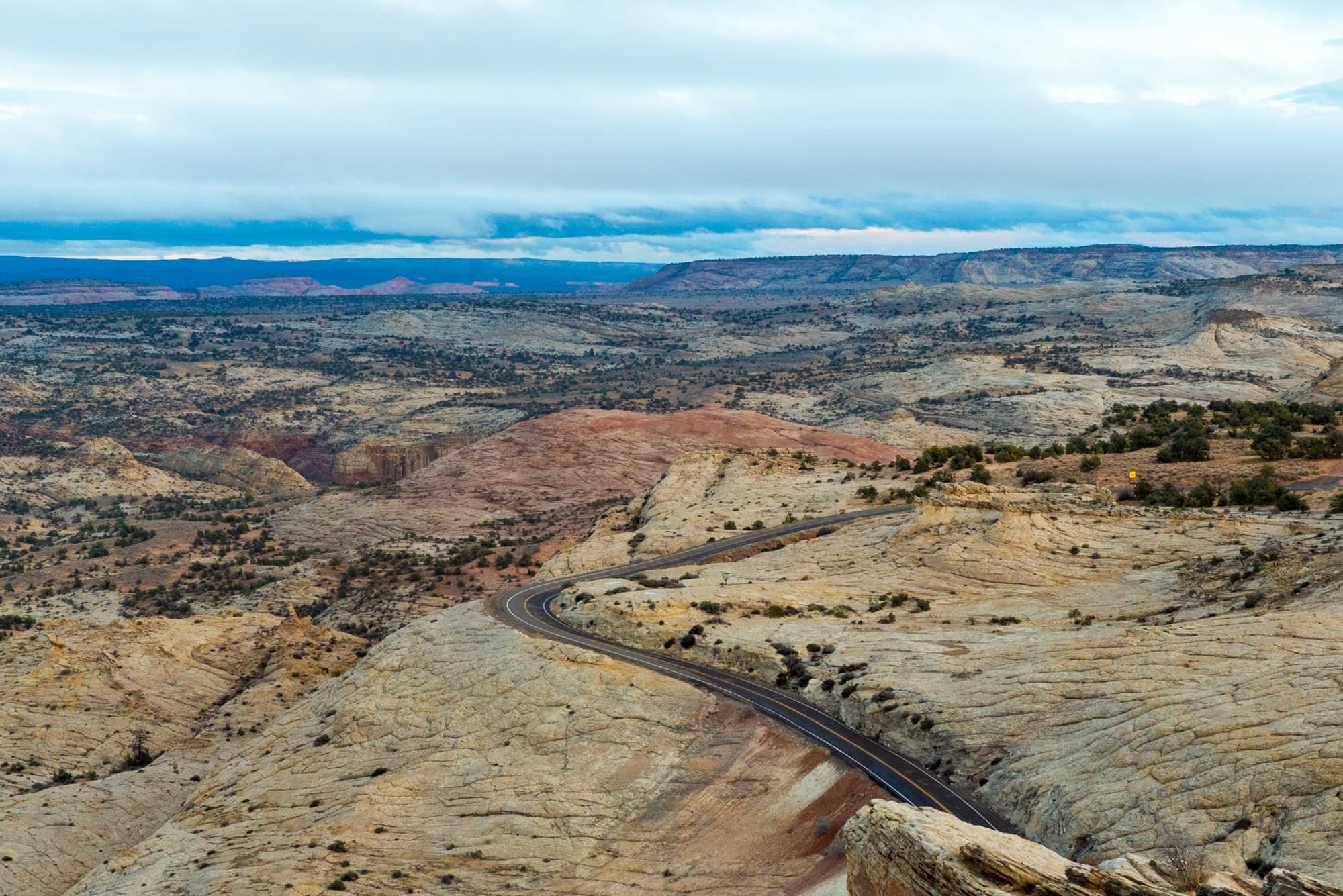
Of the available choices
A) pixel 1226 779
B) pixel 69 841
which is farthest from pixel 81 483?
pixel 1226 779

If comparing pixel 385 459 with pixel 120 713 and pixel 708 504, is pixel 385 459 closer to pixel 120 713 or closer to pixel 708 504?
pixel 708 504

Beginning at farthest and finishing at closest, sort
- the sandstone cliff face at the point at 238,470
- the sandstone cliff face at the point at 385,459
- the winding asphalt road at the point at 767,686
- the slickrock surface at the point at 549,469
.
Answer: the sandstone cliff face at the point at 385,459 < the sandstone cliff face at the point at 238,470 < the slickrock surface at the point at 549,469 < the winding asphalt road at the point at 767,686

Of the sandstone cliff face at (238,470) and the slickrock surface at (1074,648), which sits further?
the sandstone cliff face at (238,470)

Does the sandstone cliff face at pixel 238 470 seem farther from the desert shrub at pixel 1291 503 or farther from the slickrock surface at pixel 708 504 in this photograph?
the desert shrub at pixel 1291 503

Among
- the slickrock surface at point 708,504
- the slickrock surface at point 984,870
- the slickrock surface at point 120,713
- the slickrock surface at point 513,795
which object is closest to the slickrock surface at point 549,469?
the slickrock surface at point 708,504

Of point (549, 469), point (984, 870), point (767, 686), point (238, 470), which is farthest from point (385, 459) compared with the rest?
point (984, 870)
